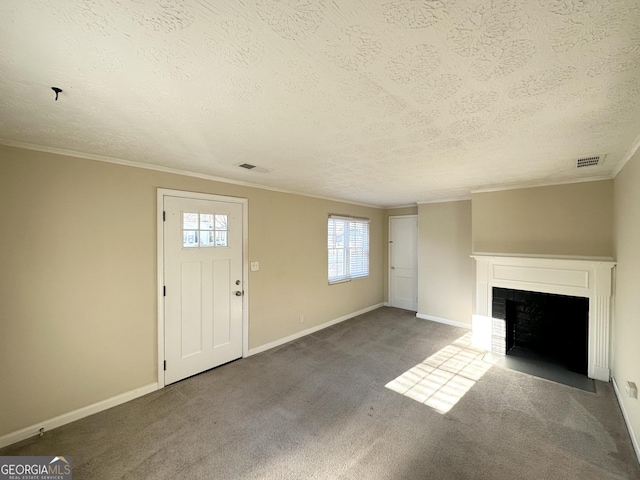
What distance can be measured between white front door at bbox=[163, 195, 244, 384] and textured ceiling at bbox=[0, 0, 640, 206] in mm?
931

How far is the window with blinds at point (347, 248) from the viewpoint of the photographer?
488cm

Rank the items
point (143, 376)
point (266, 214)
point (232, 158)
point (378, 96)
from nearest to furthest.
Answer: point (378, 96), point (232, 158), point (143, 376), point (266, 214)

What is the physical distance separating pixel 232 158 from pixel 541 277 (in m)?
3.96

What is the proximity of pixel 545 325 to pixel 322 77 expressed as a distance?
13.9 ft

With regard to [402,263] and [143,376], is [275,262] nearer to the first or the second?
[143,376]

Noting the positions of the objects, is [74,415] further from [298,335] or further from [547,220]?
[547,220]

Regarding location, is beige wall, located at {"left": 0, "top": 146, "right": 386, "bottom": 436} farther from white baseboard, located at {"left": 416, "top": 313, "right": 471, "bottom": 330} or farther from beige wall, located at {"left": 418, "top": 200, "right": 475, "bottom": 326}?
white baseboard, located at {"left": 416, "top": 313, "right": 471, "bottom": 330}

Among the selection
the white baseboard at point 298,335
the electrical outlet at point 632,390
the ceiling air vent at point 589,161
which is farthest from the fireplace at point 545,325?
the white baseboard at point 298,335

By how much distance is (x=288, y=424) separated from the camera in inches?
88.5

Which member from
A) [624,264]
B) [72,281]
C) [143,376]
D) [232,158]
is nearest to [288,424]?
[143,376]

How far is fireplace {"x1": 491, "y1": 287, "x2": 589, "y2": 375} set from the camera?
315 cm

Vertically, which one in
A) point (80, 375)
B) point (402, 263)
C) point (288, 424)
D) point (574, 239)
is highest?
point (574, 239)

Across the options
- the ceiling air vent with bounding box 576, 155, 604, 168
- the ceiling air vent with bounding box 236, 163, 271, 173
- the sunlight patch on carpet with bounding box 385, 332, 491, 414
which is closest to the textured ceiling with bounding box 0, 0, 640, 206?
the ceiling air vent with bounding box 576, 155, 604, 168

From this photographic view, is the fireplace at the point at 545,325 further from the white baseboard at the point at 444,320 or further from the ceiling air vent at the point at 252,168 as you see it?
the ceiling air vent at the point at 252,168
